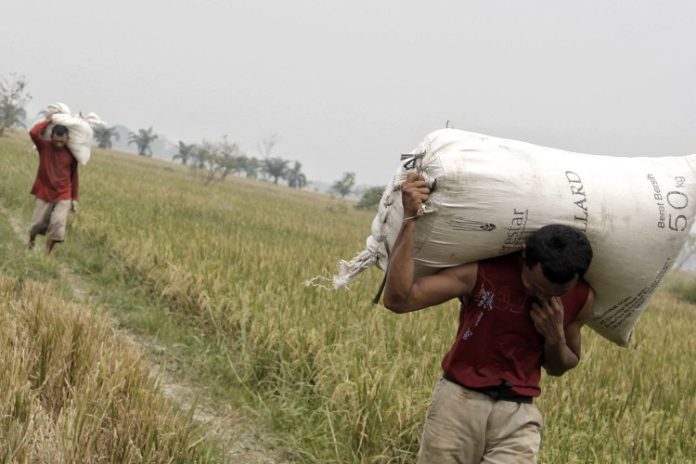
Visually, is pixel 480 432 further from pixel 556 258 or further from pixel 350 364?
pixel 350 364

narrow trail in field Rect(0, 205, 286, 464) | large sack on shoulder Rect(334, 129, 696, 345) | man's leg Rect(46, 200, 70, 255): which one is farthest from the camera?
man's leg Rect(46, 200, 70, 255)

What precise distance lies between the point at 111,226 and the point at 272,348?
16.0 feet

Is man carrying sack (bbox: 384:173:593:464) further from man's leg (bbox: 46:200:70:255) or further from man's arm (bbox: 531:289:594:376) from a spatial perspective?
man's leg (bbox: 46:200:70:255)

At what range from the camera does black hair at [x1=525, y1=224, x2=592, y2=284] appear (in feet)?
6.40

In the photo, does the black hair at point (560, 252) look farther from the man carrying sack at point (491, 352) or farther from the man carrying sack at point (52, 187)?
the man carrying sack at point (52, 187)

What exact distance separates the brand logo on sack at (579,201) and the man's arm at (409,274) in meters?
0.49

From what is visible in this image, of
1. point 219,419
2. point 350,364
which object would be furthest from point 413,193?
point 219,419

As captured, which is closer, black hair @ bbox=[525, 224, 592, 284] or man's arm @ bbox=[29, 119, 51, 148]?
black hair @ bbox=[525, 224, 592, 284]

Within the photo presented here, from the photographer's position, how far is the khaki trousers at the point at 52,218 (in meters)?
6.66

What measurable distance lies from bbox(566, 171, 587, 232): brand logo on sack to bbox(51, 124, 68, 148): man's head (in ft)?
19.3

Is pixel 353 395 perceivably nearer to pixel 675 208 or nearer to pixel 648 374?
pixel 675 208

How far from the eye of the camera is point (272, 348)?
434 cm

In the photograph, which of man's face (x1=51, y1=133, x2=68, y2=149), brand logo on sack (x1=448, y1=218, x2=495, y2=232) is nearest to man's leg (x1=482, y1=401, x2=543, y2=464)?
brand logo on sack (x1=448, y1=218, x2=495, y2=232)

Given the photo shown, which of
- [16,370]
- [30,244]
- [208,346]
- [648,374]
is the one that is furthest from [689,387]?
[30,244]
